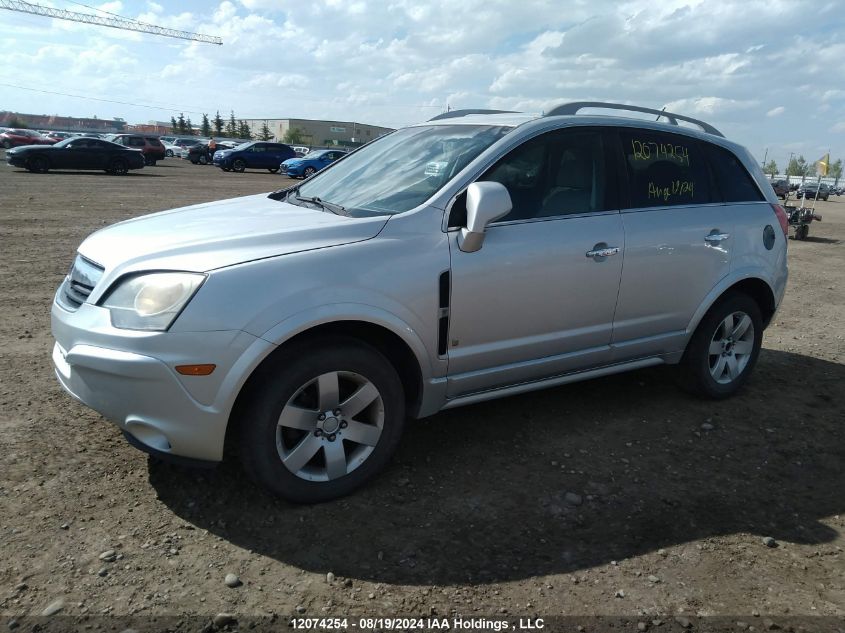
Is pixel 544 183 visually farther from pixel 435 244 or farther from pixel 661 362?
pixel 661 362

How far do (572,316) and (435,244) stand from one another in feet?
3.39

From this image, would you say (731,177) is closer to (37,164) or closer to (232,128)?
(37,164)

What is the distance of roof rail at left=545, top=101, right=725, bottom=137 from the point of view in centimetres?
402

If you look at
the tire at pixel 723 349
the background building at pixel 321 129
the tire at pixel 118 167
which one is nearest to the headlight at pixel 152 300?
the tire at pixel 723 349

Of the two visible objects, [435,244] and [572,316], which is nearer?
[435,244]

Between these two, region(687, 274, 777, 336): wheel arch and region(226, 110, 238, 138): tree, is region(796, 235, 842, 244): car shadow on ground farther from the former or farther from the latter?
region(226, 110, 238, 138): tree

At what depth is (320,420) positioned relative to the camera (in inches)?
121

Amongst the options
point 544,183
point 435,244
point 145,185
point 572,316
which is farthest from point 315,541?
point 145,185

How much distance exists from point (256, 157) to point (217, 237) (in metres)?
33.1

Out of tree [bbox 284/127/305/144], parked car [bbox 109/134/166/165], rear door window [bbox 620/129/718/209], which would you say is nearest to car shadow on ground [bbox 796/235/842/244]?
rear door window [bbox 620/129/718/209]

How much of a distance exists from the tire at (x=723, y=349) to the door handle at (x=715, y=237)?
45 centimetres

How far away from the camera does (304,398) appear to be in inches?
121

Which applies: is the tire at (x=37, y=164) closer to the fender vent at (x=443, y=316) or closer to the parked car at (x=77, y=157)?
the parked car at (x=77, y=157)

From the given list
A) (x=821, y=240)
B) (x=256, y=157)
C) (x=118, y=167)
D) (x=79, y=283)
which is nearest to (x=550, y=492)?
(x=79, y=283)
